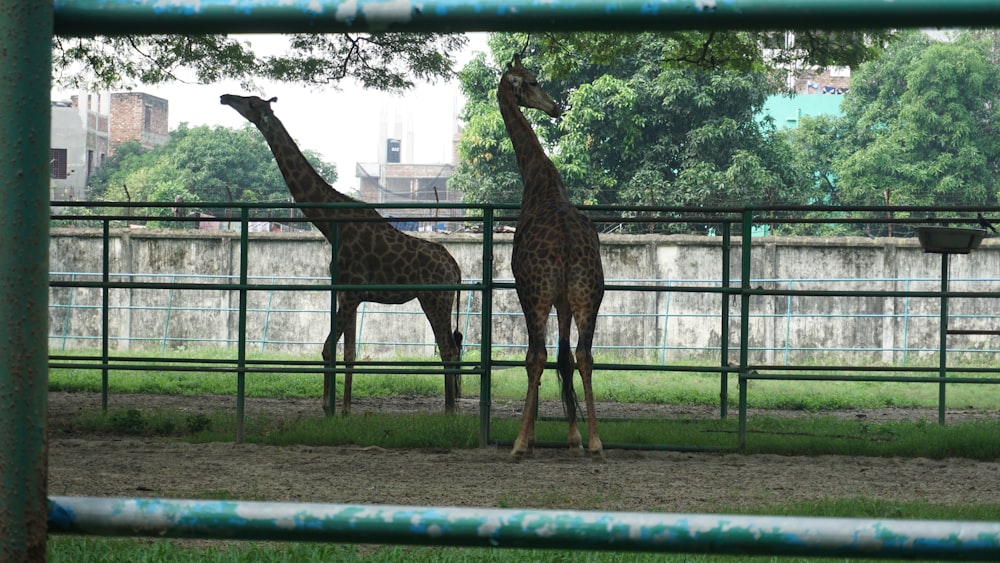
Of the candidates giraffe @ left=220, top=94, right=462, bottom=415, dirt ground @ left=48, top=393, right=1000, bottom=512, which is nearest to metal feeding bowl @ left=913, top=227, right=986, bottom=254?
dirt ground @ left=48, top=393, right=1000, bottom=512

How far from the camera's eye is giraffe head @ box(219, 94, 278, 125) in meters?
8.07

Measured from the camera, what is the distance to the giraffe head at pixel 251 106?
8.07 meters

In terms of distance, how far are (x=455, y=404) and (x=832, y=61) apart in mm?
4937

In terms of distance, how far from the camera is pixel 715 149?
22.0m

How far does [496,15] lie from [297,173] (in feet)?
24.2

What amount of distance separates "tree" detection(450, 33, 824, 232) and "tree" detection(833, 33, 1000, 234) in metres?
3.00

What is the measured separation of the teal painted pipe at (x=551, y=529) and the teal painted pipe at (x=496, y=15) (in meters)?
0.39

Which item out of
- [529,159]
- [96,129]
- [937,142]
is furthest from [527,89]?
[96,129]

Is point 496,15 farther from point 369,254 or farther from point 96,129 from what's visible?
point 96,129

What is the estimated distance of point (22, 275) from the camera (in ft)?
2.73


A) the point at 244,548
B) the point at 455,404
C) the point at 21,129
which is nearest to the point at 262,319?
the point at 455,404

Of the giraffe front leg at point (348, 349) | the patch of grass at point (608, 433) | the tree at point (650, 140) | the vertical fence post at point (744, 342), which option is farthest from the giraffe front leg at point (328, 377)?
the tree at point (650, 140)

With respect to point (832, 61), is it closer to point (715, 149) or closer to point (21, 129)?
point (21, 129)

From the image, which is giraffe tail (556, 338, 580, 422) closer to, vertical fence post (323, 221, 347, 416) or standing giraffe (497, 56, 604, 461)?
standing giraffe (497, 56, 604, 461)
